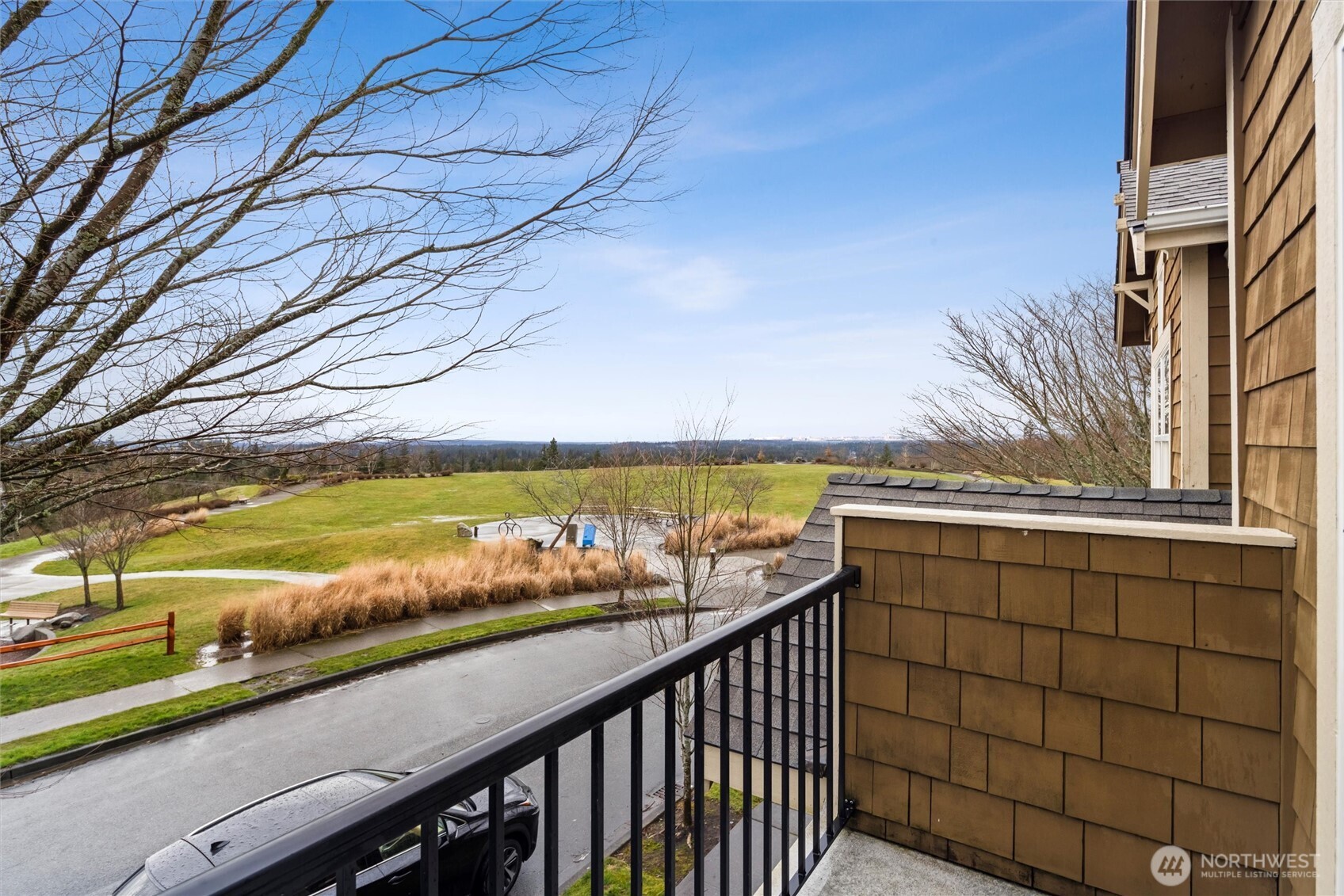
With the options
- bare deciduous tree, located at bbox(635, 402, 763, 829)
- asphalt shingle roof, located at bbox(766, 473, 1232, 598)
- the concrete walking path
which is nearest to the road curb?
bare deciduous tree, located at bbox(635, 402, 763, 829)

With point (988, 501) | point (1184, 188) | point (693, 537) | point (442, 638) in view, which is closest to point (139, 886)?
point (988, 501)

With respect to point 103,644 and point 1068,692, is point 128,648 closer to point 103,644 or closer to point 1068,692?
point 103,644

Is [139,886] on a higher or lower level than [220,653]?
higher

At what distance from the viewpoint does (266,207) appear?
9.41ft

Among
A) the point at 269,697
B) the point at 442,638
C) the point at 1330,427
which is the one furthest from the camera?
the point at 442,638

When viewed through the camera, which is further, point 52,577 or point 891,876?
point 52,577

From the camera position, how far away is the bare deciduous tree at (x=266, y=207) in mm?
2346

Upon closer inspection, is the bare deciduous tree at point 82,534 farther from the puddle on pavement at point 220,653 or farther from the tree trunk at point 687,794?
the tree trunk at point 687,794

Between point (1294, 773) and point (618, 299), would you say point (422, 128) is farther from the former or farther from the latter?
point (618, 299)

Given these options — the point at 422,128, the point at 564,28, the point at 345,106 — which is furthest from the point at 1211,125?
the point at 345,106

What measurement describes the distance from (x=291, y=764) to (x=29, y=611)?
559 centimetres

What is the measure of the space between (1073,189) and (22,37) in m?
14.5

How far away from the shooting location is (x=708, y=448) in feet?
30.6

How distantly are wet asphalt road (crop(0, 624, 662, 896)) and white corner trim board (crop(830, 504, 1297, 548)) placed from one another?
12.5 feet
